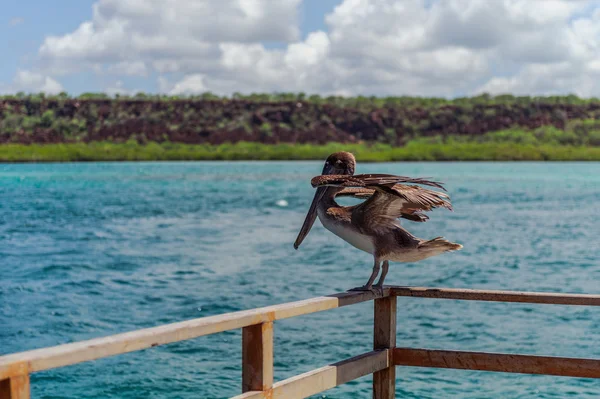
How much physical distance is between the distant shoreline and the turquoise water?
136 ft

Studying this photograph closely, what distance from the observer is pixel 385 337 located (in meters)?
4.37

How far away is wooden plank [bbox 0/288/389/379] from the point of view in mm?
2408

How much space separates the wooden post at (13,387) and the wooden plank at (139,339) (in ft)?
0.07

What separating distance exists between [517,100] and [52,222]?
81822 mm

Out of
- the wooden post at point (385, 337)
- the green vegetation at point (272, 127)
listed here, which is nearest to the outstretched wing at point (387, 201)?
the wooden post at point (385, 337)

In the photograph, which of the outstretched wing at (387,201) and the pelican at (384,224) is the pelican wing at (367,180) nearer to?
the outstretched wing at (387,201)

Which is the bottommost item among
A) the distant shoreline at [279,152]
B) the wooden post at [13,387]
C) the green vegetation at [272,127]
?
the wooden post at [13,387]

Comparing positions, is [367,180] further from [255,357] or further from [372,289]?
[255,357]

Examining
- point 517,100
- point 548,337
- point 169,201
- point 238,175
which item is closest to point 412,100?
point 517,100

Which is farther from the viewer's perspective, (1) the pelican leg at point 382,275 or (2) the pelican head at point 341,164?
(2) the pelican head at point 341,164

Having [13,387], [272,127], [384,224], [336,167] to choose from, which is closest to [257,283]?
[336,167]

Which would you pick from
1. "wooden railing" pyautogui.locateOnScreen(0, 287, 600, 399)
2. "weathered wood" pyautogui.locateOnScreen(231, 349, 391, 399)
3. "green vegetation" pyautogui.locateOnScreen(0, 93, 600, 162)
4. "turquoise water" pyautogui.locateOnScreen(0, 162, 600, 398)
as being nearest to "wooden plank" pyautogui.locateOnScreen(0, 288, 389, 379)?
"wooden railing" pyautogui.locateOnScreen(0, 287, 600, 399)

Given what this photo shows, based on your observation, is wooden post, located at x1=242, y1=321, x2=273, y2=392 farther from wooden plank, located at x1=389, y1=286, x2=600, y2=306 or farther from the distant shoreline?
the distant shoreline

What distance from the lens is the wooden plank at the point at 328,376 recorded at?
3.55m
